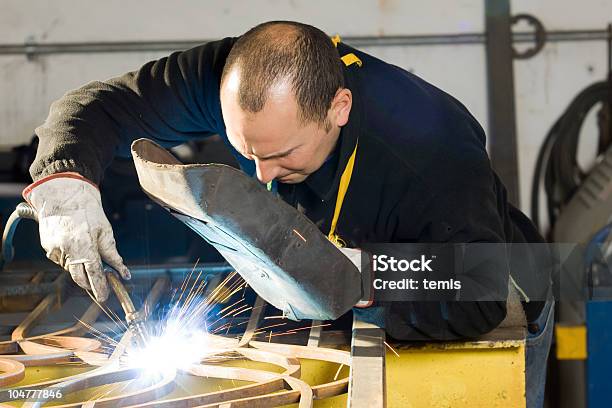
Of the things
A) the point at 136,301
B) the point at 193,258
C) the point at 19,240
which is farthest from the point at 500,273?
the point at 19,240

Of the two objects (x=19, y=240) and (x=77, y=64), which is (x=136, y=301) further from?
(x=77, y=64)

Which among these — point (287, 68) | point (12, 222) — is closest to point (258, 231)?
point (287, 68)

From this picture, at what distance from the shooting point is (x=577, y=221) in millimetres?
3326

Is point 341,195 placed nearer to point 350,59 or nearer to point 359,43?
point 350,59

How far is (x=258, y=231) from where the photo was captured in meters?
1.28

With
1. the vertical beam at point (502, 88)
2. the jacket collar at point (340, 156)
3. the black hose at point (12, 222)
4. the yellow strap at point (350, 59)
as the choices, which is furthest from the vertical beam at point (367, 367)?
the vertical beam at point (502, 88)

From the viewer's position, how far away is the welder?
153 centimetres

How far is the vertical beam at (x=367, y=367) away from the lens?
3.92ft

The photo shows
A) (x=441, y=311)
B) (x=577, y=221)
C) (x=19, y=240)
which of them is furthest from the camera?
(x=577, y=221)

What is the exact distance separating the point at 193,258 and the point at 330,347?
1545 millimetres

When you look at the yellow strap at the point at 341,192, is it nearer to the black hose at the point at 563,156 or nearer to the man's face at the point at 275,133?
the man's face at the point at 275,133

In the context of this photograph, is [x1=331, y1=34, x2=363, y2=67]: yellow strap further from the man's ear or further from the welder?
the man's ear

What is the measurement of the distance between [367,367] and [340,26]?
228cm

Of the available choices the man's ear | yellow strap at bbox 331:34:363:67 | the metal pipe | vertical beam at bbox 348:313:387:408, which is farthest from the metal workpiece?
the metal pipe
